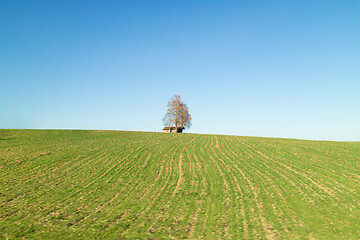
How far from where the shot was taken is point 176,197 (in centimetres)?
1641

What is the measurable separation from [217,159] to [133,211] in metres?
16.3

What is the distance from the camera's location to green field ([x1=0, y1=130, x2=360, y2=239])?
458 inches

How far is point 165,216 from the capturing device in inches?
523

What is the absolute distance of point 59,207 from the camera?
14.9 metres

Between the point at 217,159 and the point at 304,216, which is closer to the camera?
the point at 304,216

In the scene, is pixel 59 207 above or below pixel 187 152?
below

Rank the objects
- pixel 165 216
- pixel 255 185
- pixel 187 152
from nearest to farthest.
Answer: pixel 165 216 → pixel 255 185 → pixel 187 152

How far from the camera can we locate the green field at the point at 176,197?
38.2 feet

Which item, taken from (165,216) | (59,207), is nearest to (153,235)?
(165,216)

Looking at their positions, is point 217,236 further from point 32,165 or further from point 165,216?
point 32,165

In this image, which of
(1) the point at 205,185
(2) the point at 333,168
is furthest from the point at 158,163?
(2) the point at 333,168

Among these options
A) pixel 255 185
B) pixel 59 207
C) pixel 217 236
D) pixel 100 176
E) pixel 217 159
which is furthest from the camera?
pixel 217 159

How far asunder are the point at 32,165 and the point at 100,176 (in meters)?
8.68

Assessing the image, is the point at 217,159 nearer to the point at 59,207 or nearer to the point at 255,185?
the point at 255,185
